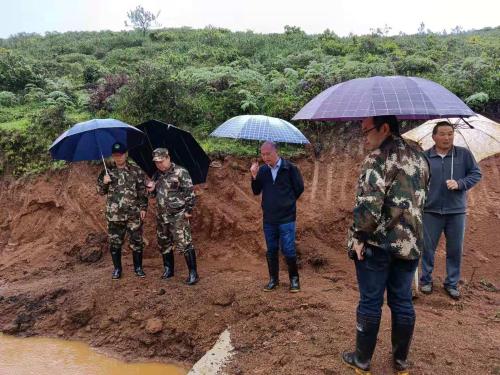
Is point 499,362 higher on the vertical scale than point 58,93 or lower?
lower

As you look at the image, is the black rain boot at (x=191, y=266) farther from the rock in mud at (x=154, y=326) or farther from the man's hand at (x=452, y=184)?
the man's hand at (x=452, y=184)

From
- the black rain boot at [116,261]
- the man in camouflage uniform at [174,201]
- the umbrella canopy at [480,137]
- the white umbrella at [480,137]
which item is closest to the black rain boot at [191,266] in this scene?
the man in camouflage uniform at [174,201]

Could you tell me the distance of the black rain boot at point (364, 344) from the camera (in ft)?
11.6

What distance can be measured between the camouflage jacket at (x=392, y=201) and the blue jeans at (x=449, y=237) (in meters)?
2.19

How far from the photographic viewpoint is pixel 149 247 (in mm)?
7613

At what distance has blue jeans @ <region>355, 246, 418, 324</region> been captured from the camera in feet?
11.3

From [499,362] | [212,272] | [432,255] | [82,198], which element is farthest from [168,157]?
[499,362]

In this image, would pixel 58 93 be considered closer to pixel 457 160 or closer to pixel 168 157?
pixel 168 157

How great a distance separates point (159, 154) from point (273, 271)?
2.12m

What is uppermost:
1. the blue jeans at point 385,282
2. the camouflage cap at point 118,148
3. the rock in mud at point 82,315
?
the camouflage cap at point 118,148

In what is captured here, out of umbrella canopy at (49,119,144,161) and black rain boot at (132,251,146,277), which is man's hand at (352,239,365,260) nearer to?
umbrella canopy at (49,119,144,161)

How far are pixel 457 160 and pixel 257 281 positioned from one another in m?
2.93

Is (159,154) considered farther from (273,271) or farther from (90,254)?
(90,254)

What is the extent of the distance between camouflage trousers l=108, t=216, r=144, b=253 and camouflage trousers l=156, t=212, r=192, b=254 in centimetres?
37
